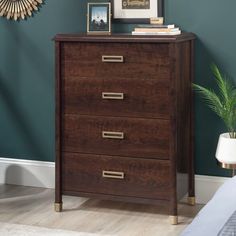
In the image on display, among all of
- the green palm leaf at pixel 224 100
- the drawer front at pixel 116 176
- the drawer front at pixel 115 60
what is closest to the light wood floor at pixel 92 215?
the drawer front at pixel 116 176

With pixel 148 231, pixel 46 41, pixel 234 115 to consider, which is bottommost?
pixel 148 231

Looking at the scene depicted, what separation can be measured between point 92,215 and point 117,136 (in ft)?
1.63

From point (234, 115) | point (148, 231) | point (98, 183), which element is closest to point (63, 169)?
point (98, 183)

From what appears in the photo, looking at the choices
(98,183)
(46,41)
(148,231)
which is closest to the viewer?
(148,231)

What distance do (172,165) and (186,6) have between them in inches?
37.6

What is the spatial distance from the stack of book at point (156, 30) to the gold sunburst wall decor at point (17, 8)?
2.76 feet

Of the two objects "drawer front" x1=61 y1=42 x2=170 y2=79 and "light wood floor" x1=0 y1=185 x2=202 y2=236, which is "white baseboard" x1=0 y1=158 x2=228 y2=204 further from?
"drawer front" x1=61 y1=42 x2=170 y2=79

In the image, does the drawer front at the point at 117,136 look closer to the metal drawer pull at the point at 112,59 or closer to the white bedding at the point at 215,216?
the metal drawer pull at the point at 112,59

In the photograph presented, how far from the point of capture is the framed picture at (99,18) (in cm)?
388

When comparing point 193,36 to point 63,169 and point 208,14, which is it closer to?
point 208,14

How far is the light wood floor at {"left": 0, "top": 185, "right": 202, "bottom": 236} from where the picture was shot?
3547 mm

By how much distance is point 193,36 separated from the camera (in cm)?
379

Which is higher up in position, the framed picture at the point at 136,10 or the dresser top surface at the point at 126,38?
the framed picture at the point at 136,10

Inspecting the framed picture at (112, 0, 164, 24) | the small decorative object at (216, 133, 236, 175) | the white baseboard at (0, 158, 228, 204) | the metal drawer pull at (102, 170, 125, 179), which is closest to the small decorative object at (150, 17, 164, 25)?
the framed picture at (112, 0, 164, 24)
